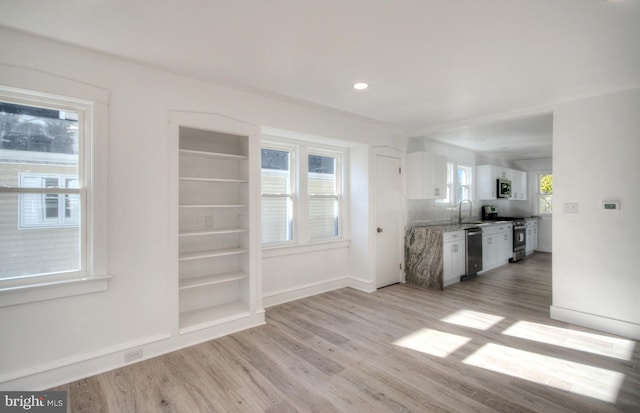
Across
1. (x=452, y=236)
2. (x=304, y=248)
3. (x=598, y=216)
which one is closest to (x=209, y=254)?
(x=304, y=248)

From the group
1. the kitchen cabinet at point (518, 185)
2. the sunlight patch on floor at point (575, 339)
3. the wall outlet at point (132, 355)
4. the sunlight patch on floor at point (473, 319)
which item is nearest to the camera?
the wall outlet at point (132, 355)

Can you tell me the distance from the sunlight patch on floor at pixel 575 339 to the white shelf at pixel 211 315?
287 cm

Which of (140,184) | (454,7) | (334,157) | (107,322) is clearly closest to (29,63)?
→ (140,184)

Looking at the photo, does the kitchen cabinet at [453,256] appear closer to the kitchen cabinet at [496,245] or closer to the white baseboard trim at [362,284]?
the kitchen cabinet at [496,245]

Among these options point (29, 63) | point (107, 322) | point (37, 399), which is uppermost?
point (29, 63)

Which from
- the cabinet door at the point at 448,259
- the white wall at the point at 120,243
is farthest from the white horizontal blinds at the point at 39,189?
the cabinet door at the point at 448,259

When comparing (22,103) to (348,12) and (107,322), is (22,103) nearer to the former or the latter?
(107,322)

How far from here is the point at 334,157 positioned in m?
4.82

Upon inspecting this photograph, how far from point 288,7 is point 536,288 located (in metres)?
5.32

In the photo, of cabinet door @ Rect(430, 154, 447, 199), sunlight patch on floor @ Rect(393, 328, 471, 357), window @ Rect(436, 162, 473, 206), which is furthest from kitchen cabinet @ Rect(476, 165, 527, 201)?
sunlight patch on floor @ Rect(393, 328, 471, 357)

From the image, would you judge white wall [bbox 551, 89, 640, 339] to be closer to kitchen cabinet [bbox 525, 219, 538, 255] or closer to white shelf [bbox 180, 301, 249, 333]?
white shelf [bbox 180, 301, 249, 333]

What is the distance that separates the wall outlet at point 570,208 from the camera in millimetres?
3438

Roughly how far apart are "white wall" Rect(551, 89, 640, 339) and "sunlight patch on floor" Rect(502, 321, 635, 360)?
268mm

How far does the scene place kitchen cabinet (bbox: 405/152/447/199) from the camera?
5.09 m
